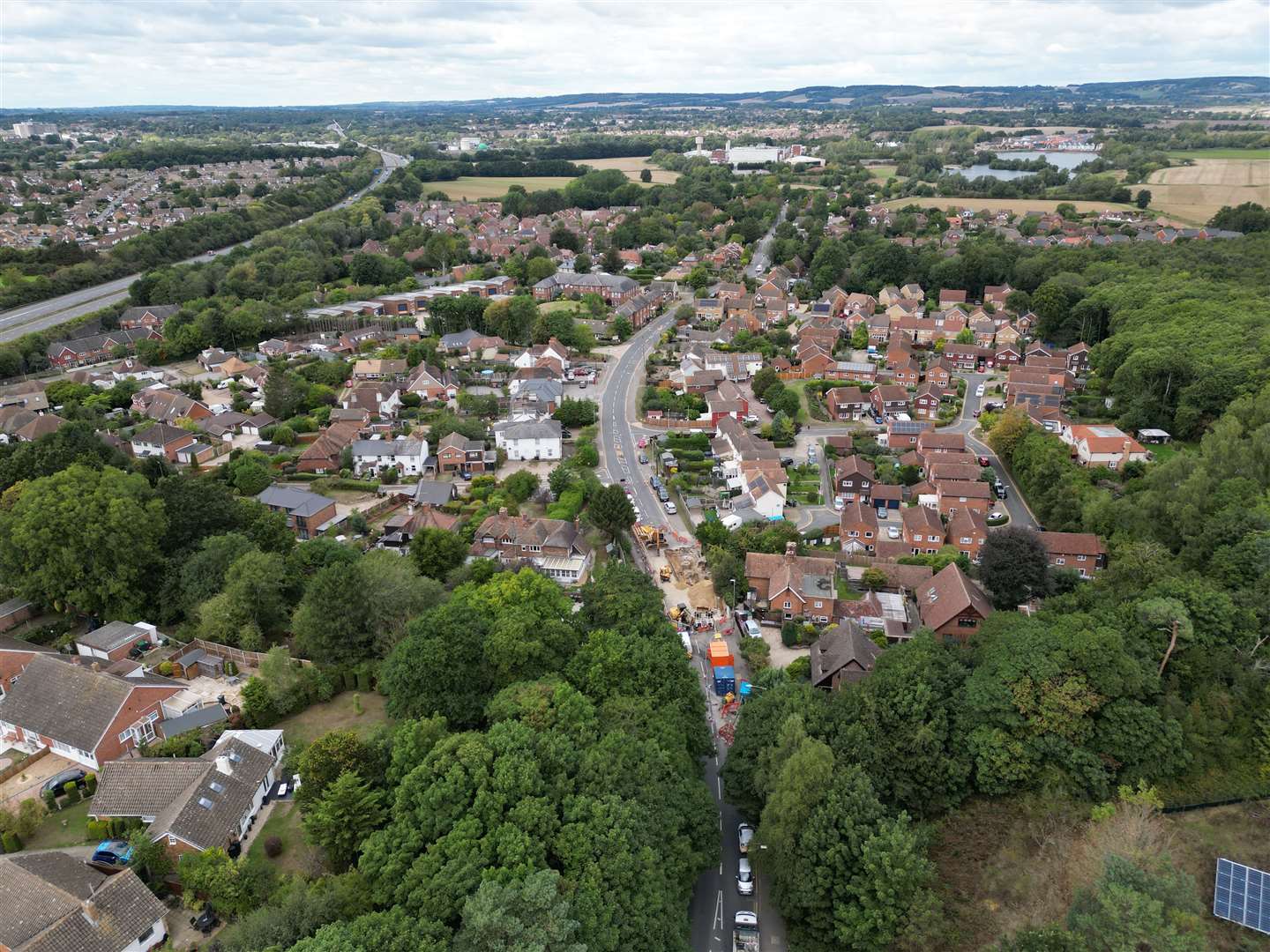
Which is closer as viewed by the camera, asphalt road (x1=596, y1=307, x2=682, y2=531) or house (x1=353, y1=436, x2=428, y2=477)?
asphalt road (x1=596, y1=307, x2=682, y2=531)

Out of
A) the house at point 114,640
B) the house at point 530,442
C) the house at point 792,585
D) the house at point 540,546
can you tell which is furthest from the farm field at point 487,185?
the house at point 792,585

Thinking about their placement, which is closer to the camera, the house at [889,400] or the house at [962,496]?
the house at [962,496]

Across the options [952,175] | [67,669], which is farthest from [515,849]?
[952,175]

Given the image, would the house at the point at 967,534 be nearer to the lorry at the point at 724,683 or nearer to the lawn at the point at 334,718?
the lorry at the point at 724,683

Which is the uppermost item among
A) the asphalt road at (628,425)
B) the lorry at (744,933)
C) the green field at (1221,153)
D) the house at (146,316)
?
the green field at (1221,153)

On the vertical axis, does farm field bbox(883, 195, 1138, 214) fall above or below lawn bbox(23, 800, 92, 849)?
above

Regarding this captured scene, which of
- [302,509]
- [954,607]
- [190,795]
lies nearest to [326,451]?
[302,509]

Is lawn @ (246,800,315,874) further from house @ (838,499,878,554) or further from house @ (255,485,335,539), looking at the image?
house @ (838,499,878,554)

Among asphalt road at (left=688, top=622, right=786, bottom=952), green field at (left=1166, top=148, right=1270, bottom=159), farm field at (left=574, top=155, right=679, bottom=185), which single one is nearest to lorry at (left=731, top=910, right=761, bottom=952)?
asphalt road at (left=688, top=622, right=786, bottom=952)
